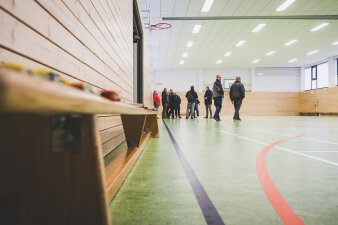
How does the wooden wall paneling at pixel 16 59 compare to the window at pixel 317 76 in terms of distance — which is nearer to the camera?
the wooden wall paneling at pixel 16 59

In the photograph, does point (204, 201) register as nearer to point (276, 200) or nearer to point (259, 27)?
point (276, 200)

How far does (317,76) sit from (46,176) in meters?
24.2

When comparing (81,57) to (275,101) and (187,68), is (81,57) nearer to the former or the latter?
(187,68)

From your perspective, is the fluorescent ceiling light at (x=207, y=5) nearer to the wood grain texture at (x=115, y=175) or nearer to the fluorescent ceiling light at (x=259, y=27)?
the fluorescent ceiling light at (x=259, y=27)

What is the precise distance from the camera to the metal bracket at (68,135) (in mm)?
700


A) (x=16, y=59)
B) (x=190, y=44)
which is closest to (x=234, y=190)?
(x=16, y=59)

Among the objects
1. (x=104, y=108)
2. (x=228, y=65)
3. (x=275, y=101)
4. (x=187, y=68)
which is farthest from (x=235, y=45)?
(x=104, y=108)

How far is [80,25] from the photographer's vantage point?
1794 millimetres

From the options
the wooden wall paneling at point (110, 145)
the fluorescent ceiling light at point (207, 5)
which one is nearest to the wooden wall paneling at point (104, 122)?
the wooden wall paneling at point (110, 145)

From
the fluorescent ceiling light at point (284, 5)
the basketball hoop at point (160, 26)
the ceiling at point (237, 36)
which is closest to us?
the fluorescent ceiling light at point (284, 5)

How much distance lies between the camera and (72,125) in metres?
0.71

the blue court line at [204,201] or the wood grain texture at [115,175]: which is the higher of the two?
the wood grain texture at [115,175]

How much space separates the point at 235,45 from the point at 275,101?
9.92 m

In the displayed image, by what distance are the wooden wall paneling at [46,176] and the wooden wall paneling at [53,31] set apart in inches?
24.4
